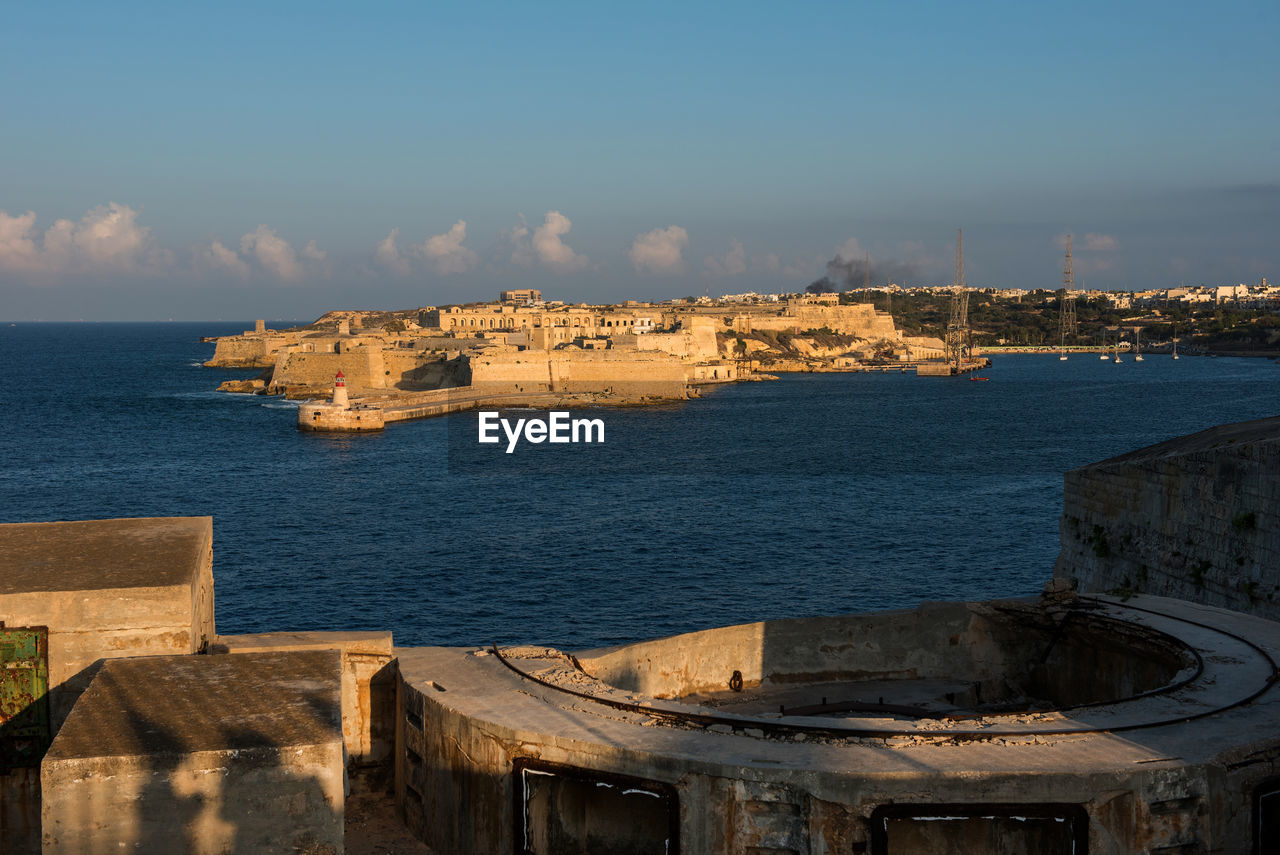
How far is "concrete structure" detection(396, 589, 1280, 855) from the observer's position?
274 inches

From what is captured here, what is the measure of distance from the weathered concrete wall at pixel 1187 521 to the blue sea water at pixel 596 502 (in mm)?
7041

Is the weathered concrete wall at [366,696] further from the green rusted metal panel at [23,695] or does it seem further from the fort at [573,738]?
the green rusted metal panel at [23,695]

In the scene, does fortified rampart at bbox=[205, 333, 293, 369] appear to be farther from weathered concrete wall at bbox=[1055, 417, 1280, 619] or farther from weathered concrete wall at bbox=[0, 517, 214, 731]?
weathered concrete wall at bbox=[0, 517, 214, 731]

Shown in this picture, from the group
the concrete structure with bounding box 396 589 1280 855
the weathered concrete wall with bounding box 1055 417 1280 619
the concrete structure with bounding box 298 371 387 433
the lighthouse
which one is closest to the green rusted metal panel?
the concrete structure with bounding box 396 589 1280 855

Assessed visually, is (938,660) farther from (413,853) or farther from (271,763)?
(271,763)

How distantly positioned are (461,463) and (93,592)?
35.0 meters

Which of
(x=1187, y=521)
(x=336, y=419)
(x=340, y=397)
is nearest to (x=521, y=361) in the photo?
(x=340, y=397)

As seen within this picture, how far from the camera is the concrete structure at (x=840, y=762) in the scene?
695 cm

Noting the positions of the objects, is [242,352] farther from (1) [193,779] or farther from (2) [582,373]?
(1) [193,779]

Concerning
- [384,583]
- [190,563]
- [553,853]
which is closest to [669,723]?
[553,853]

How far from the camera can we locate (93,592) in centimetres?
814

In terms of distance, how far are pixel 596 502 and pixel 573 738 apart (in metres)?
26.8

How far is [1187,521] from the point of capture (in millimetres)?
12898

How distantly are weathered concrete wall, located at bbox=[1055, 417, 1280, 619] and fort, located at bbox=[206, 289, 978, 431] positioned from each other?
4095 centimetres
